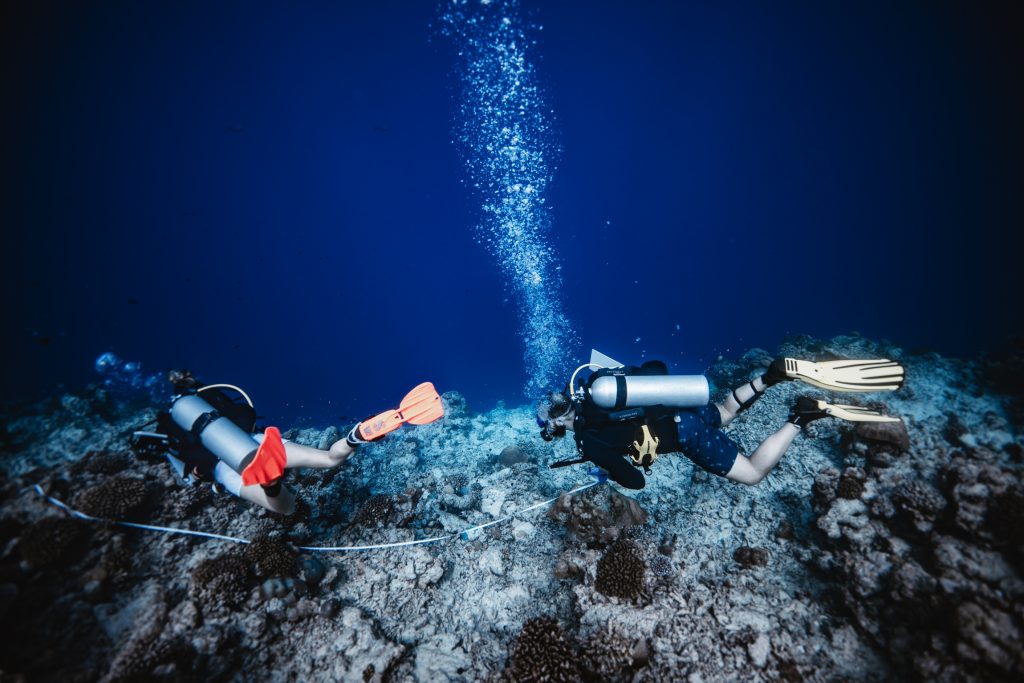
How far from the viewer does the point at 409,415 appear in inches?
201

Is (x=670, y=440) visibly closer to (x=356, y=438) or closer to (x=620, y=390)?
(x=620, y=390)

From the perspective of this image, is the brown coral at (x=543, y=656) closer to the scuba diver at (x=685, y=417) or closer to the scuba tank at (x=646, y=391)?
the scuba diver at (x=685, y=417)

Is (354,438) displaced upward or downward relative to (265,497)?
upward

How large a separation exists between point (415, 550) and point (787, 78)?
49.5m

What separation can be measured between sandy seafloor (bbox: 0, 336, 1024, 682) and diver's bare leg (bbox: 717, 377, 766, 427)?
125 centimetres

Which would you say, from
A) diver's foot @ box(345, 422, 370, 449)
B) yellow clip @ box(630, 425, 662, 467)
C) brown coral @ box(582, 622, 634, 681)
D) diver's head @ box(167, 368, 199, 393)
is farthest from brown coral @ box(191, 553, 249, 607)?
yellow clip @ box(630, 425, 662, 467)

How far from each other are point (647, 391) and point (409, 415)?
3.61 metres

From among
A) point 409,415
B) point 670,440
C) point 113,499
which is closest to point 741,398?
point 670,440

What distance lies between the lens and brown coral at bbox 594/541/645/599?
3.85m

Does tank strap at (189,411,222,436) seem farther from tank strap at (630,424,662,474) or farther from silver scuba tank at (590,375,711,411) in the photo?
tank strap at (630,424,662,474)

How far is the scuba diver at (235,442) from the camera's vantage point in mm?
4098

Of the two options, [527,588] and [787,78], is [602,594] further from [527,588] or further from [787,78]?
[787,78]

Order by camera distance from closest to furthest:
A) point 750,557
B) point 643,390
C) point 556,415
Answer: point 750,557
point 643,390
point 556,415

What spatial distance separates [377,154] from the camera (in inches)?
1345
